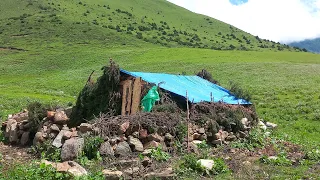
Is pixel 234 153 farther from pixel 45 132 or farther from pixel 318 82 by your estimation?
pixel 318 82

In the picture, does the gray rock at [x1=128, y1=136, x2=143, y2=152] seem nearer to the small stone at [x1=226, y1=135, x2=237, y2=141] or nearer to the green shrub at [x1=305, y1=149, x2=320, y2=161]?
the small stone at [x1=226, y1=135, x2=237, y2=141]

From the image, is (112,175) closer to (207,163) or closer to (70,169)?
(70,169)

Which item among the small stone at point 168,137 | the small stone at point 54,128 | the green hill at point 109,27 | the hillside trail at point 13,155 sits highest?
the green hill at point 109,27

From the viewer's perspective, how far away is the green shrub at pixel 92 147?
13.0 meters

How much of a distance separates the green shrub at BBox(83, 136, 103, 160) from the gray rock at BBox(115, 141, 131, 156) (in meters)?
0.66

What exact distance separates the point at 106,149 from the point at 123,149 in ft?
1.93

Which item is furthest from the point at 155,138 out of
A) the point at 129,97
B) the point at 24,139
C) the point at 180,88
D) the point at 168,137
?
the point at 180,88

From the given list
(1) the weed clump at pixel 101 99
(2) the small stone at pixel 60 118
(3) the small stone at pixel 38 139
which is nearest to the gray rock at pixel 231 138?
(1) the weed clump at pixel 101 99

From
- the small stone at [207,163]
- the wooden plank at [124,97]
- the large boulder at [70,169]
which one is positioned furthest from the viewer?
the wooden plank at [124,97]

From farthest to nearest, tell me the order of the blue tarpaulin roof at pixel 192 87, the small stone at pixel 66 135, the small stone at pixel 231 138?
the blue tarpaulin roof at pixel 192 87, the small stone at pixel 231 138, the small stone at pixel 66 135

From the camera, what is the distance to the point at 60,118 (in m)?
16.1

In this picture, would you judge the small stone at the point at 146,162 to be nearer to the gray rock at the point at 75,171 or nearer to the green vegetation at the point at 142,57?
the green vegetation at the point at 142,57

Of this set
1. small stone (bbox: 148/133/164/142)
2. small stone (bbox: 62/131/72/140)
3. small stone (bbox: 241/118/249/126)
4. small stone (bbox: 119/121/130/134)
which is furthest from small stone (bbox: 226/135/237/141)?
small stone (bbox: 62/131/72/140)

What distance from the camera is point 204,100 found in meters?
18.8
